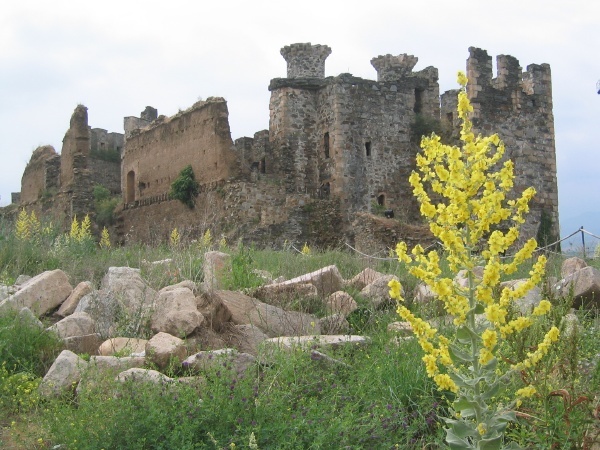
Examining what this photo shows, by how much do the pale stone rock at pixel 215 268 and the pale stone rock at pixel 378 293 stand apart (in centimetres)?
176

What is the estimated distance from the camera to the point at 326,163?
76.2 feet

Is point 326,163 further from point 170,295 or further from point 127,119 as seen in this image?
point 170,295

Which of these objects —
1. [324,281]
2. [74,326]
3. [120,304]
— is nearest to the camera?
[74,326]

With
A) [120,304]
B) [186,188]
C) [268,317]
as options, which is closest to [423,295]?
[268,317]

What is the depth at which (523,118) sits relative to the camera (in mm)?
23188

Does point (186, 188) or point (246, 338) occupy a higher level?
point (186, 188)

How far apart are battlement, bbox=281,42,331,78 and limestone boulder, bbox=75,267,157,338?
16.2 meters

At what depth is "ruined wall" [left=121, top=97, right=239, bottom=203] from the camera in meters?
22.4

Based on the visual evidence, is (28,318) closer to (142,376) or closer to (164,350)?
(164,350)

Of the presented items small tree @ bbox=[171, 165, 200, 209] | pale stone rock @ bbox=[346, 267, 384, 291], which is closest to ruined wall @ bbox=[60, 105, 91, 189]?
small tree @ bbox=[171, 165, 200, 209]

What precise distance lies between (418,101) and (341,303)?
50.7 feet

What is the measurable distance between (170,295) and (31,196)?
805 inches

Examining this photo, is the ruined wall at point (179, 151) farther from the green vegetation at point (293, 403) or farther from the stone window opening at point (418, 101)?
the green vegetation at point (293, 403)

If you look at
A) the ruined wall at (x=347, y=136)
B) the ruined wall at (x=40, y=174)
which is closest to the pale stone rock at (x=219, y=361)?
the ruined wall at (x=347, y=136)
